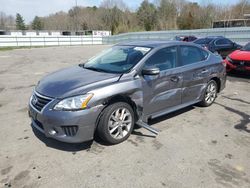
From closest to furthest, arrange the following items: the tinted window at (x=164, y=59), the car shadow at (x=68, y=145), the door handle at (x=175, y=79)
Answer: the car shadow at (x=68, y=145)
the tinted window at (x=164, y=59)
the door handle at (x=175, y=79)

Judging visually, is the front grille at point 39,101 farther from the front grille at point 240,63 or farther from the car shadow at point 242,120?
the front grille at point 240,63

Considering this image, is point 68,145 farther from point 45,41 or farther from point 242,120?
point 45,41

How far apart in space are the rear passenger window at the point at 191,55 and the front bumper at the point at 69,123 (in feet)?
7.00

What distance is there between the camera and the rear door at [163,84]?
3.90m

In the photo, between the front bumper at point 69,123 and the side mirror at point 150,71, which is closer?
the front bumper at point 69,123

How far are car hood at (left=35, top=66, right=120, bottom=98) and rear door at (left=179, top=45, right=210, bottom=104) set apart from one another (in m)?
1.57

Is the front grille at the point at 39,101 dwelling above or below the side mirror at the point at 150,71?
below

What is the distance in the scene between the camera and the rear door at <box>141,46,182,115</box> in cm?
390

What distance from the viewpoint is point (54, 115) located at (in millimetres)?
3164

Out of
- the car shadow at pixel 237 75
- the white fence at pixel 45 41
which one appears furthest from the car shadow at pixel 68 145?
the white fence at pixel 45 41

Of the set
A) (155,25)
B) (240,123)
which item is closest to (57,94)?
(240,123)

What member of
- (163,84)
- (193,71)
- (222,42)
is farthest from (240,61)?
(163,84)

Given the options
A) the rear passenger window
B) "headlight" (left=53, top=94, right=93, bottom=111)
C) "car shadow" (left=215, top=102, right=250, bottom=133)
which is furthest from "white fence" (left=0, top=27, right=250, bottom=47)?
"headlight" (left=53, top=94, right=93, bottom=111)

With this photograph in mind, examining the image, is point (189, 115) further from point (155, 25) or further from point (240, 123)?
point (155, 25)
